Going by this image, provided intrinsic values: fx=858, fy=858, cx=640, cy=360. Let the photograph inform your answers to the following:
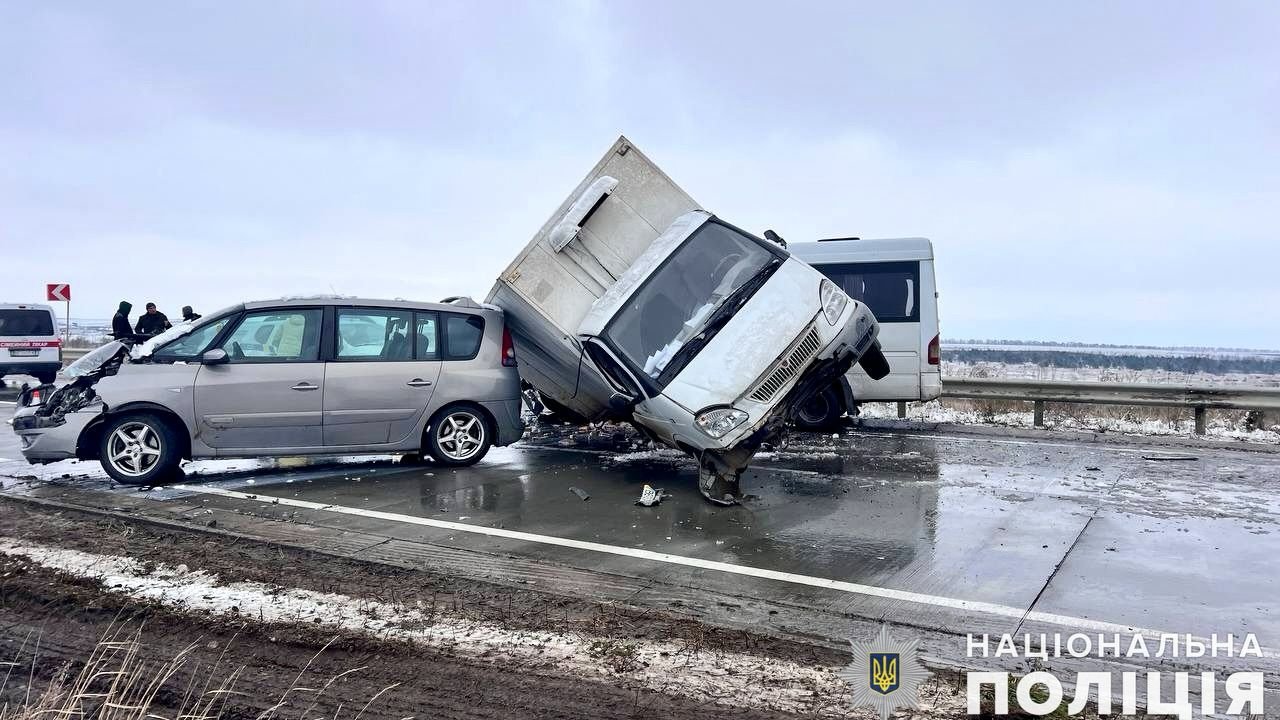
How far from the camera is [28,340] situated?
18375 mm

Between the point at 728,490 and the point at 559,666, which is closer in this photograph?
the point at 559,666

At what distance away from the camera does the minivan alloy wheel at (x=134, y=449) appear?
803cm

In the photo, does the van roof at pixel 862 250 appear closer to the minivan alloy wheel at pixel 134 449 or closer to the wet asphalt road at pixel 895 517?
the wet asphalt road at pixel 895 517

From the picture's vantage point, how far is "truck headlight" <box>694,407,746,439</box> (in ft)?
22.7

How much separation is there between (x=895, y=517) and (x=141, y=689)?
209 inches

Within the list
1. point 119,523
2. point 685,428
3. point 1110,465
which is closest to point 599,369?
point 685,428

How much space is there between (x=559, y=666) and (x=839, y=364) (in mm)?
4883

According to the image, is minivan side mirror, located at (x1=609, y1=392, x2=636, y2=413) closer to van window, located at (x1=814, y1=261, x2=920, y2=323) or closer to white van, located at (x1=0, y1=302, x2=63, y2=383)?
van window, located at (x1=814, y1=261, x2=920, y2=323)

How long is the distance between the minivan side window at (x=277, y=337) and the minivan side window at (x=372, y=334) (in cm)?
24

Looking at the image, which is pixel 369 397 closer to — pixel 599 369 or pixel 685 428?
pixel 599 369

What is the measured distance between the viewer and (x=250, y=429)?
8273 mm

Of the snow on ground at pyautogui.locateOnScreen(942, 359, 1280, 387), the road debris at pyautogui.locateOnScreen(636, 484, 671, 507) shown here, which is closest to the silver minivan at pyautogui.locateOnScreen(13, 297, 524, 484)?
the road debris at pyautogui.locateOnScreen(636, 484, 671, 507)

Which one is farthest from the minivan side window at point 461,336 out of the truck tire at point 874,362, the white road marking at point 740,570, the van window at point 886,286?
the van window at point 886,286
